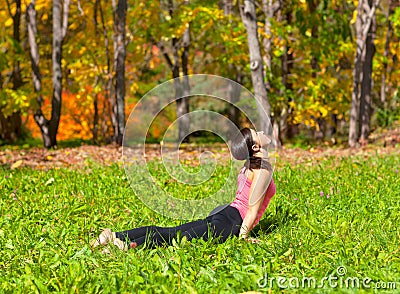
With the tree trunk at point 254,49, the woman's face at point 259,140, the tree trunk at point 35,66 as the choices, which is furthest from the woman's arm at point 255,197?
the tree trunk at point 35,66

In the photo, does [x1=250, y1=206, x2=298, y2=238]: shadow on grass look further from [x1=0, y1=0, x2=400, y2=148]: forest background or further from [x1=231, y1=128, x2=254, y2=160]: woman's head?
[x1=0, y1=0, x2=400, y2=148]: forest background

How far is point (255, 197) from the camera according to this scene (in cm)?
521

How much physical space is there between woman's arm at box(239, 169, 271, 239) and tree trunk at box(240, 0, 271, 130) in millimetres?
8667

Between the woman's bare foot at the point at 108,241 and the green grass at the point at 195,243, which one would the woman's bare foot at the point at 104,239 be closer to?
the woman's bare foot at the point at 108,241

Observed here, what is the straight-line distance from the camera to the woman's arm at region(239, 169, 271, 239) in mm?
5160

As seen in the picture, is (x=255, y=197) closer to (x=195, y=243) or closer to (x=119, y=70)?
(x=195, y=243)

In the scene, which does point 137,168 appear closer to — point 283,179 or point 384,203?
point 283,179

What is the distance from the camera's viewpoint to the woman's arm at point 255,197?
5160 mm

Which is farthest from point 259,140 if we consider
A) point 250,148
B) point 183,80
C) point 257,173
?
point 183,80

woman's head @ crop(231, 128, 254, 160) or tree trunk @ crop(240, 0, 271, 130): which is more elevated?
tree trunk @ crop(240, 0, 271, 130)

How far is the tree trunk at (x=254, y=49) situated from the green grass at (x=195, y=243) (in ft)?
21.5

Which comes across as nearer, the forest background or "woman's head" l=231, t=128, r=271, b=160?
"woman's head" l=231, t=128, r=271, b=160

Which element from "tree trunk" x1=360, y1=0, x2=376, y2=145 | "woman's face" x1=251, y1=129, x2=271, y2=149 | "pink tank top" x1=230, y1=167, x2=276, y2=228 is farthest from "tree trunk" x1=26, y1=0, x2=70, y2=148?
"woman's face" x1=251, y1=129, x2=271, y2=149

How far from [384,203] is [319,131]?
16858 millimetres
